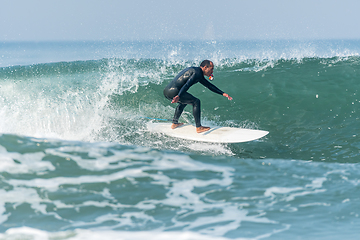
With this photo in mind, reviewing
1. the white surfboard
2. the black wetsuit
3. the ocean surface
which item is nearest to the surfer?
the black wetsuit

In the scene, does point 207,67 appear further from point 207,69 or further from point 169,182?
point 169,182

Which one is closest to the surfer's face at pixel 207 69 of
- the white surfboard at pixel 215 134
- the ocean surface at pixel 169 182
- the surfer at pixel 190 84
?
the surfer at pixel 190 84

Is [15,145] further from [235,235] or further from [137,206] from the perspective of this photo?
[235,235]

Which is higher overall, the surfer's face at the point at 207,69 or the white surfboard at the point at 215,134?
the surfer's face at the point at 207,69

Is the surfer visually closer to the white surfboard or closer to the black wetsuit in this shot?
the black wetsuit

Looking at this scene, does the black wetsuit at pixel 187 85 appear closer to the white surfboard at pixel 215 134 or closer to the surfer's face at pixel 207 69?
the surfer's face at pixel 207 69

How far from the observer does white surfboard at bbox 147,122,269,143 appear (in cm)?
636

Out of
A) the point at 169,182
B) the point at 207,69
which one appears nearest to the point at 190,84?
the point at 207,69

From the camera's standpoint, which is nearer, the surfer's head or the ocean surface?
the ocean surface

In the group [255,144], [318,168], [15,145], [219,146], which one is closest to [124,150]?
[15,145]

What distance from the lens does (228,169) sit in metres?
4.34

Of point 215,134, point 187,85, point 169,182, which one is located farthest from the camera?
point 215,134

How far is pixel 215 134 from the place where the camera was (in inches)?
259

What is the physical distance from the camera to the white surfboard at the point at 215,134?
20.9ft
